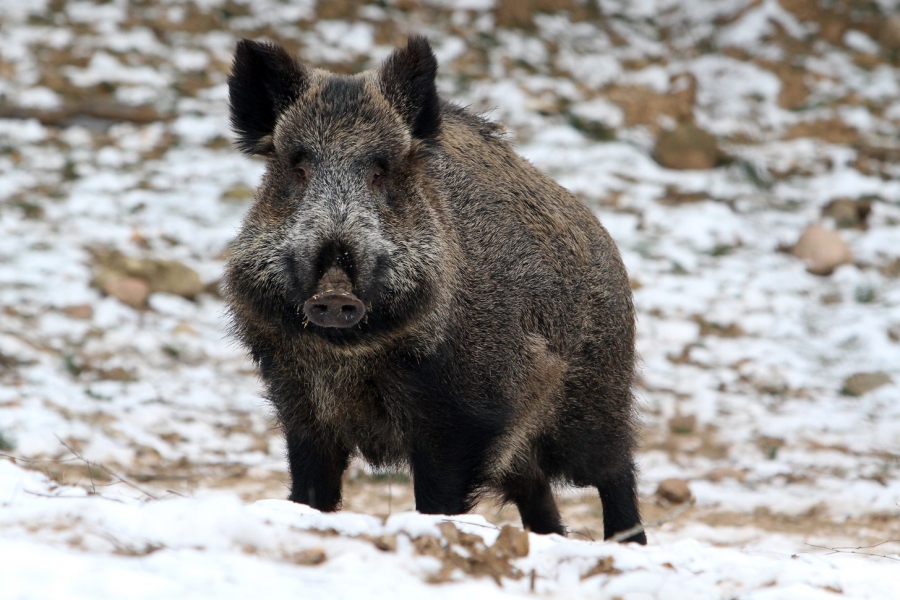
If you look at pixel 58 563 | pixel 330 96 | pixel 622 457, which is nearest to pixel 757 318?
pixel 622 457

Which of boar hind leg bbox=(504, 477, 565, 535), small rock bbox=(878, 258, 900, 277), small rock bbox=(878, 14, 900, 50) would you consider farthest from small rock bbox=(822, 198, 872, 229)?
boar hind leg bbox=(504, 477, 565, 535)

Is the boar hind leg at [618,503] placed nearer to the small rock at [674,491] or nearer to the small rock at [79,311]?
the small rock at [674,491]

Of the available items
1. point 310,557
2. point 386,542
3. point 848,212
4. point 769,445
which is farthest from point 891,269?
point 310,557

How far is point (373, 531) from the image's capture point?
9.27 feet

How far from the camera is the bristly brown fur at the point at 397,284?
11.7 feet

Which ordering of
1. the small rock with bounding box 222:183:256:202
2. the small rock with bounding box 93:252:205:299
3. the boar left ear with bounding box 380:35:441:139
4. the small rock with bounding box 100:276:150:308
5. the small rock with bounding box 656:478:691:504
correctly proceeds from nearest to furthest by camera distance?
the boar left ear with bounding box 380:35:441:139, the small rock with bounding box 656:478:691:504, the small rock with bounding box 100:276:150:308, the small rock with bounding box 93:252:205:299, the small rock with bounding box 222:183:256:202

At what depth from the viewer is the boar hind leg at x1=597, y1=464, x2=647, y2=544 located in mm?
4789

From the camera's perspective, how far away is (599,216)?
32.8 feet

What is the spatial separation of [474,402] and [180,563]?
1.55 m

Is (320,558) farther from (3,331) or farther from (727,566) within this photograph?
(3,331)

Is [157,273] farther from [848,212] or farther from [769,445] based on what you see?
[848,212]

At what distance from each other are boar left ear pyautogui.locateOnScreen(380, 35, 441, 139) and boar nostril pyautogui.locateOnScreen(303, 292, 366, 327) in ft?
3.48

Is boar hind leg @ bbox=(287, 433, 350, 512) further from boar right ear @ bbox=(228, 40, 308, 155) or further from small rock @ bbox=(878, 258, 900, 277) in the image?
small rock @ bbox=(878, 258, 900, 277)

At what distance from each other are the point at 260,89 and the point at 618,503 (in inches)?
98.3
